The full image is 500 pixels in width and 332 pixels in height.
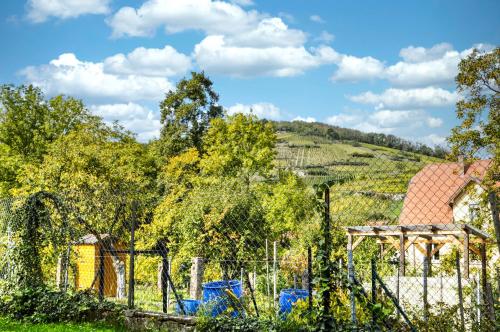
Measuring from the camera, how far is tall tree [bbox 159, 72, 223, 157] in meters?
38.0

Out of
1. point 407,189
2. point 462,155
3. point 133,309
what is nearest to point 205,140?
point 462,155

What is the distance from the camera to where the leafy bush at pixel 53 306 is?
8.12 m

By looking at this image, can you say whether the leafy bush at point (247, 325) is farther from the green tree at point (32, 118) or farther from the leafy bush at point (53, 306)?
the green tree at point (32, 118)

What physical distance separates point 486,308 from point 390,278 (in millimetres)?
3529

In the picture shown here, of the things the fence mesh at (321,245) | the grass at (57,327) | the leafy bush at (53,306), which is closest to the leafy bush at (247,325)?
the fence mesh at (321,245)

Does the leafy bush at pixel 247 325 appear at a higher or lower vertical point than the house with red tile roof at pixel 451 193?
lower

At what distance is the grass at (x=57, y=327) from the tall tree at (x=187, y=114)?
29683mm

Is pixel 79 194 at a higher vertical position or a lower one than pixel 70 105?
lower

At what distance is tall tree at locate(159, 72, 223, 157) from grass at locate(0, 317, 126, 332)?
29.7 m

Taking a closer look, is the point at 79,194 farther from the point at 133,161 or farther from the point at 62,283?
the point at 133,161

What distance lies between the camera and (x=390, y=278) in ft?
34.7

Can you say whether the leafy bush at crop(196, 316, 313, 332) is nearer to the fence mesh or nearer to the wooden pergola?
the fence mesh

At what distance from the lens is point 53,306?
8375mm

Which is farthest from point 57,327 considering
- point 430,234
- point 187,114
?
point 187,114
